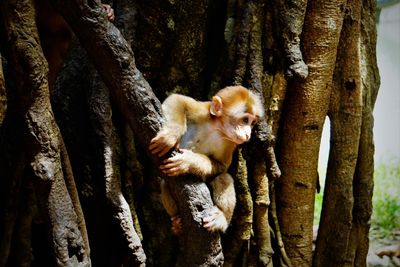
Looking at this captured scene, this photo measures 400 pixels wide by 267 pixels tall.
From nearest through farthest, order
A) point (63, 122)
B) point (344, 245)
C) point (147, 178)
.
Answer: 1. point (63, 122)
2. point (147, 178)
3. point (344, 245)

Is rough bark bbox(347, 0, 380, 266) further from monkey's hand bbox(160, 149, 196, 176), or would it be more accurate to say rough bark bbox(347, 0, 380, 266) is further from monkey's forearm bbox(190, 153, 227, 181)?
monkey's hand bbox(160, 149, 196, 176)

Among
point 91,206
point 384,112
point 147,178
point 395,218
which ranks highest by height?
point 384,112

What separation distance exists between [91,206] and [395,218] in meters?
3.05

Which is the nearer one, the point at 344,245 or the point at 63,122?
the point at 63,122

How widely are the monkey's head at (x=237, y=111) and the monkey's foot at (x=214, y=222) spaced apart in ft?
1.22

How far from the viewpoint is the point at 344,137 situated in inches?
139

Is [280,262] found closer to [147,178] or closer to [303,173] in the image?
A: [303,173]

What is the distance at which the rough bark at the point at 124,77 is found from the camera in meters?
2.19

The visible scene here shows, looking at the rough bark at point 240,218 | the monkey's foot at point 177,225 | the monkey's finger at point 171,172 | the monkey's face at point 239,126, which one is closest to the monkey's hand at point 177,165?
the monkey's finger at point 171,172

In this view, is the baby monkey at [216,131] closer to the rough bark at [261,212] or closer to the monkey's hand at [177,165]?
the monkey's hand at [177,165]

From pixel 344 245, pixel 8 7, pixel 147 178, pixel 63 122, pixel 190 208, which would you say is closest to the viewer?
pixel 8 7

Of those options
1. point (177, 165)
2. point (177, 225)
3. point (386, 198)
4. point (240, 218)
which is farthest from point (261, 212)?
point (386, 198)

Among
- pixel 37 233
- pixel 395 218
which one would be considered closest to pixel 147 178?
pixel 37 233

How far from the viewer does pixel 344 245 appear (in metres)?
3.57
